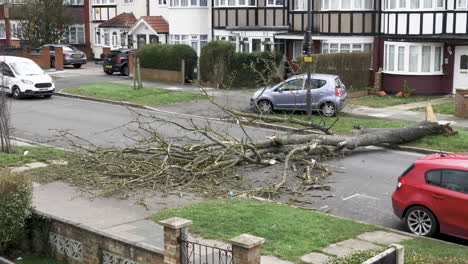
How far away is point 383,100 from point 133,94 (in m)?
11.3

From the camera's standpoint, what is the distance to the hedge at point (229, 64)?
1299 inches

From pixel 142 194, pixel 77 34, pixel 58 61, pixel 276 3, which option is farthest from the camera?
pixel 77 34

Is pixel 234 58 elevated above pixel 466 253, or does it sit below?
above

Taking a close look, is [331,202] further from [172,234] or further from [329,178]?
[172,234]

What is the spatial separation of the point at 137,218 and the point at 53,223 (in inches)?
71.7

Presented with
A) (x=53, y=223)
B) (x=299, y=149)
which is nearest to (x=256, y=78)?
(x=299, y=149)

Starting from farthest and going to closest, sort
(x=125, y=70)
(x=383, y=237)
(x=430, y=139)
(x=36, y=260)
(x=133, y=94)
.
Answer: (x=125, y=70), (x=133, y=94), (x=430, y=139), (x=383, y=237), (x=36, y=260)

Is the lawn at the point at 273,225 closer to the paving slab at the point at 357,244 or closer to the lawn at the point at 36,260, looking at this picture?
the paving slab at the point at 357,244

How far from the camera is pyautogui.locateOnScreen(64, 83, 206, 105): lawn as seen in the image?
29328 mm

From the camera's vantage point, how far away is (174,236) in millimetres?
9211

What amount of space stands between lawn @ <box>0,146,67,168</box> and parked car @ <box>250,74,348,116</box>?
8.24 meters

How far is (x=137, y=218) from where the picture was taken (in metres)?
12.8

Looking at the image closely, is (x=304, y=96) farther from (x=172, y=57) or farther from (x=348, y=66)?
(x=172, y=57)

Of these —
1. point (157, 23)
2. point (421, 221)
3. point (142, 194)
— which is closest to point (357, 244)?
point (421, 221)
